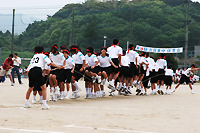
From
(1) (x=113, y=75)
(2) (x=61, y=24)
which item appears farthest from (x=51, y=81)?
(2) (x=61, y=24)

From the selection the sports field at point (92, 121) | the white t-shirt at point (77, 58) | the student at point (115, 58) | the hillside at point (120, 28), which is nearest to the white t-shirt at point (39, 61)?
the sports field at point (92, 121)

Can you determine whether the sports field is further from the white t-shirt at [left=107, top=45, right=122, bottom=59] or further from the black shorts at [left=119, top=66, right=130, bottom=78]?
the black shorts at [left=119, top=66, right=130, bottom=78]

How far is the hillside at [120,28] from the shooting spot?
79.8 meters

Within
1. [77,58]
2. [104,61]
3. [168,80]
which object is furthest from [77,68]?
[168,80]

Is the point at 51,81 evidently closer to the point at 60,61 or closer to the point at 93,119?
the point at 60,61

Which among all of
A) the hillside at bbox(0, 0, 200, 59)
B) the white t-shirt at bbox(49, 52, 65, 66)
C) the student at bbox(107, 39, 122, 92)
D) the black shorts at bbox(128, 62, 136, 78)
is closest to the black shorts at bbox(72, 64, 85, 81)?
the white t-shirt at bbox(49, 52, 65, 66)

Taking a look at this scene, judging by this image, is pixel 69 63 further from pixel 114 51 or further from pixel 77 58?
pixel 114 51

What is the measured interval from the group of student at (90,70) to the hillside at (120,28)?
201 feet

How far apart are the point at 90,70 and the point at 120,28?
71.3 metres

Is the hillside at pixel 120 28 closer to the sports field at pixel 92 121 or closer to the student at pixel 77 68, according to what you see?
the student at pixel 77 68

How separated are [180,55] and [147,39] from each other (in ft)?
48.8

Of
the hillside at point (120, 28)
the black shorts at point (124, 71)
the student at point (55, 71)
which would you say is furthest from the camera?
the hillside at point (120, 28)

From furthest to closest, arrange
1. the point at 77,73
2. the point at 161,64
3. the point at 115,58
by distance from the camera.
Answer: the point at 161,64 → the point at 115,58 → the point at 77,73

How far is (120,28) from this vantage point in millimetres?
83500
